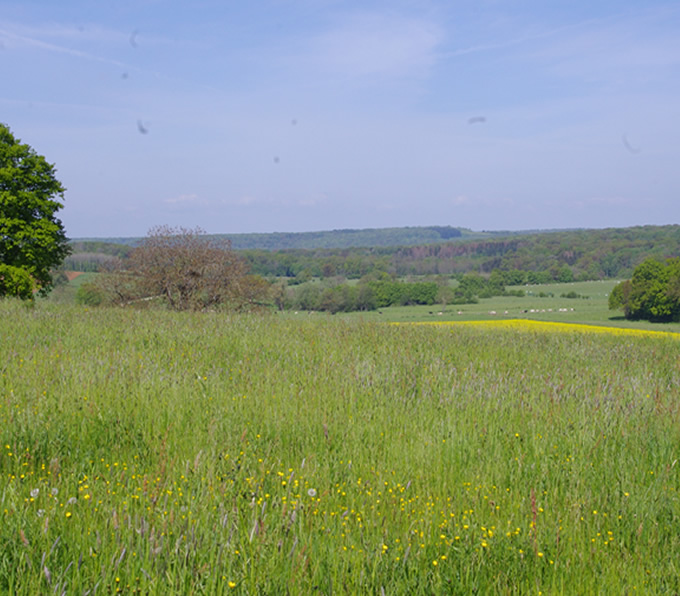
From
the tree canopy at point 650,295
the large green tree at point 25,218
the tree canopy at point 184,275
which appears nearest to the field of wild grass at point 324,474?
the tree canopy at point 184,275

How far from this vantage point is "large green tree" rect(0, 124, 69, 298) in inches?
1166

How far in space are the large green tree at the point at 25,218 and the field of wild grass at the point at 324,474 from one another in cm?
2568

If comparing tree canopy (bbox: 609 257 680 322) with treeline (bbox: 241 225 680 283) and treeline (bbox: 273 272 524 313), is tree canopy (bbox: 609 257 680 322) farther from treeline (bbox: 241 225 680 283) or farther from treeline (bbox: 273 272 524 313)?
treeline (bbox: 273 272 524 313)

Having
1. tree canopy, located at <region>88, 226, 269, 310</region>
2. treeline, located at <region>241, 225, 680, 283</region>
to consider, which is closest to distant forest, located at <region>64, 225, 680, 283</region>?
treeline, located at <region>241, 225, 680, 283</region>

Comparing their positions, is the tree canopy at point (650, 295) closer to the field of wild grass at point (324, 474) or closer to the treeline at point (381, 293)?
the treeline at point (381, 293)

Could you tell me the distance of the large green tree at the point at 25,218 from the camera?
29625 mm

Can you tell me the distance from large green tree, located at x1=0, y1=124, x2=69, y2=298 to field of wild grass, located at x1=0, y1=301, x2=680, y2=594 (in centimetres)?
2568

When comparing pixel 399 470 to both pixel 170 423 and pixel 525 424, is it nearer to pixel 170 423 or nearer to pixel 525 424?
pixel 525 424

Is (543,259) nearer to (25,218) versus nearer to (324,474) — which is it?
(25,218)

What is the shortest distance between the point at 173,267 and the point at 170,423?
49.9 feet

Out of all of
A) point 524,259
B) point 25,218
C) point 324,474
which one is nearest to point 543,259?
point 524,259

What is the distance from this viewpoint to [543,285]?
7375 cm

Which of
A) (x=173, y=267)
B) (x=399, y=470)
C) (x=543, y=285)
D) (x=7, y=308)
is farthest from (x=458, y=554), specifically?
(x=543, y=285)

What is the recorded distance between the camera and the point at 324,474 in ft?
11.6
